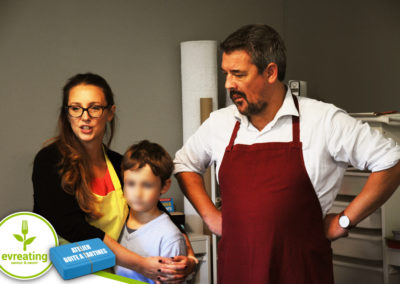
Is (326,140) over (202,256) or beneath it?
over

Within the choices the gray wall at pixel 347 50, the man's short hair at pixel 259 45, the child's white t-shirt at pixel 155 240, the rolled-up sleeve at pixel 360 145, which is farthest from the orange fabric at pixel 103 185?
the gray wall at pixel 347 50

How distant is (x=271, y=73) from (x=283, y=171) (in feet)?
1.06

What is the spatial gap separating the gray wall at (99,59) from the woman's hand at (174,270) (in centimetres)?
198

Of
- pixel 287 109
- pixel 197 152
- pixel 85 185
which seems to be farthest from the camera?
pixel 197 152

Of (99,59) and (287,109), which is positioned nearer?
(287,109)

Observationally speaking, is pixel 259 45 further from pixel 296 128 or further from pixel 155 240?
pixel 155 240

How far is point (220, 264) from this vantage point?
1.72 metres

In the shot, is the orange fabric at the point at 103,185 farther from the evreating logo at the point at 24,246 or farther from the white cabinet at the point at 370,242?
the white cabinet at the point at 370,242

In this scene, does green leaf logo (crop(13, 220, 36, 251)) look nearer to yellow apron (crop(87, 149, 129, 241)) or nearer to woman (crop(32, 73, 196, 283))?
woman (crop(32, 73, 196, 283))

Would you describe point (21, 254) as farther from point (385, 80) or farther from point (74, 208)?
point (385, 80)

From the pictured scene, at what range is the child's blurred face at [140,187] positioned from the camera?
1267 millimetres

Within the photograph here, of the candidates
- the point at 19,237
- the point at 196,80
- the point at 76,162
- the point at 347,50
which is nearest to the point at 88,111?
the point at 76,162

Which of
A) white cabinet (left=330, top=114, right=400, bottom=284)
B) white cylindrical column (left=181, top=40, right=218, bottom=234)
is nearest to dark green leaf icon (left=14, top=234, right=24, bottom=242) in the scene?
white cabinet (left=330, top=114, right=400, bottom=284)

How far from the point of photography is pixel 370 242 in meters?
2.93
